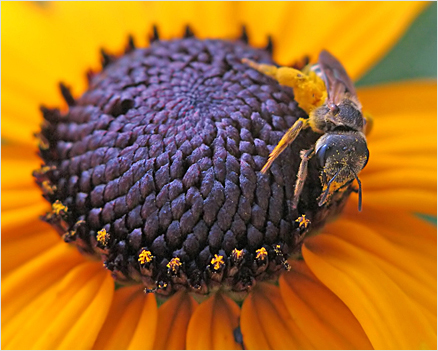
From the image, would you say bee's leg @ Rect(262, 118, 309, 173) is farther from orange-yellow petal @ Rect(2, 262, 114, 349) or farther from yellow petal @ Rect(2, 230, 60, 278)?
yellow petal @ Rect(2, 230, 60, 278)

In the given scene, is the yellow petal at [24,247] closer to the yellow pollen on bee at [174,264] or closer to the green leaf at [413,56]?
the yellow pollen on bee at [174,264]

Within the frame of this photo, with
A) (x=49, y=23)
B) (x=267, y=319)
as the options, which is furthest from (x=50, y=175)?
(x=49, y=23)

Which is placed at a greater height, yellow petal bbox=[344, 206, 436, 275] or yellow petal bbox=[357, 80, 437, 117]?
yellow petal bbox=[357, 80, 437, 117]

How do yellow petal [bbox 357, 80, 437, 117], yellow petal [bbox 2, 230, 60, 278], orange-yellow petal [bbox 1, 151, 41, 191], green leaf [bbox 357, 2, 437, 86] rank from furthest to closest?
green leaf [bbox 357, 2, 437, 86] < yellow petal [bbox 357, 80, 437, 117] < orange-yellow petal [bbox 1, 151, 41, 191] < yellow petal [bbox 2, 230, 60, 278]

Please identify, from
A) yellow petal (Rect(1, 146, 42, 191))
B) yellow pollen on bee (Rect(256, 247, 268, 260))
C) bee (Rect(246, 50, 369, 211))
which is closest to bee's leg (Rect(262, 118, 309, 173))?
bee (Rect(246, 50, 369, 211))

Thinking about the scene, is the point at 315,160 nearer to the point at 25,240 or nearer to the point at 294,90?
the point at 294,90

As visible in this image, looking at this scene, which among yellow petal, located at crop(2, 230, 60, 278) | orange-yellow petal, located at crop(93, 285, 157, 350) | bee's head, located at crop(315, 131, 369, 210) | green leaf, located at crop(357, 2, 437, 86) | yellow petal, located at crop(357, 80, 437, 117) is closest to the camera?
bee's head, located at crop(315, 131, 369, 210)
